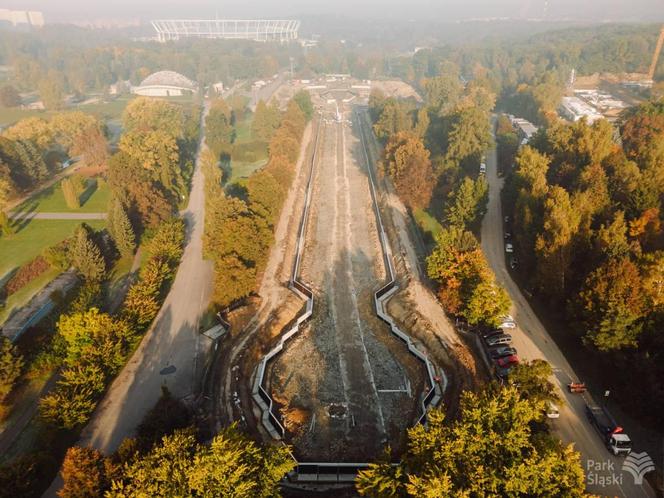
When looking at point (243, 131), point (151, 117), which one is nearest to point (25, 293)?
point (151, 117)

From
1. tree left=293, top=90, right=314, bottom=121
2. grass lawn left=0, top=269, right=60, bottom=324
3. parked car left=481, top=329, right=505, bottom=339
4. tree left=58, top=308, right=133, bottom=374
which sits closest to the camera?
tree left=58, top=308, right=133, bottom=374

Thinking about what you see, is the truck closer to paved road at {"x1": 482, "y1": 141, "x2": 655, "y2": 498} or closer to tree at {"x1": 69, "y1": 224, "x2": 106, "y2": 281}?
paved road at {"x1": 482, "y1": 141, "x2": 655, "y2": 498}

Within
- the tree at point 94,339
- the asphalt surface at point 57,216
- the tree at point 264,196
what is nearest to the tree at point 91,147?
the asphalt surface at point 57,216

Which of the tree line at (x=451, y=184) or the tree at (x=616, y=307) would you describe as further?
the tree line at (x=451, y=184)

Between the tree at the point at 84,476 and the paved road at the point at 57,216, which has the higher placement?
the tree at the point at 84,476

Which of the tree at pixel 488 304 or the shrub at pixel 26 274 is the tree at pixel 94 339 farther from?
the tree at pixel 488 304

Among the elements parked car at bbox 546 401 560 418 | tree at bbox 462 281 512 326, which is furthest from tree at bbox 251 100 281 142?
parked car at bbox 546 401 560 418
